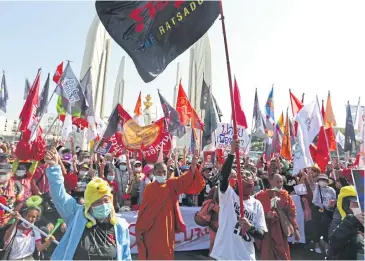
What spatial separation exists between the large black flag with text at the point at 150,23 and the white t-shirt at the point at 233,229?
152cm

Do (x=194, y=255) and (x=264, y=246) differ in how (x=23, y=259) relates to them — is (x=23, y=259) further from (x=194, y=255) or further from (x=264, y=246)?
(x=194, y=255)

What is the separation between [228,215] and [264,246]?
3.35ft

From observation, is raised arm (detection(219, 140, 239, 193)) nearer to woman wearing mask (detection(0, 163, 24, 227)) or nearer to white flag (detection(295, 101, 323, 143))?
woman wearing mask (detection(0, 163, 24, 227))

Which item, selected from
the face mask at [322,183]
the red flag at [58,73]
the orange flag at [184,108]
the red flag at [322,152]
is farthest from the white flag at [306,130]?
the red flag at [58,73]

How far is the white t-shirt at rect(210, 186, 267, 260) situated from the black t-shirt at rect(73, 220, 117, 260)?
3.88 ft

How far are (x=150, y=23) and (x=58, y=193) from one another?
1882 mm

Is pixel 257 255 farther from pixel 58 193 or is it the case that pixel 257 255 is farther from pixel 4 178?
pixel 58 193

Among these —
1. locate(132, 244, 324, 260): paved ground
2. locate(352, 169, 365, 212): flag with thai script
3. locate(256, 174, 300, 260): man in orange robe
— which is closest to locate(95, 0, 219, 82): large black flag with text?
locate(352, 169, 365, 212): flag with thai script

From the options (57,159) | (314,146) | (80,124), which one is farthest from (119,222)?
(80,124)

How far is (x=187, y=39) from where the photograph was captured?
138 inches

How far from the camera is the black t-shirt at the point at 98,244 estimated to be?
2568 mm

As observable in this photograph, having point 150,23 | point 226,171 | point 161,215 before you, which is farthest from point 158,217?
point 150,23

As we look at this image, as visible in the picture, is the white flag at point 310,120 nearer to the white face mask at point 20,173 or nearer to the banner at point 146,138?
the banner at point 146,138

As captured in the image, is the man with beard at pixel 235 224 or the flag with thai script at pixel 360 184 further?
the man with beard at pixel 235 224
